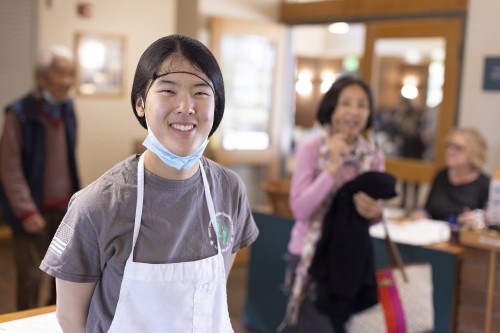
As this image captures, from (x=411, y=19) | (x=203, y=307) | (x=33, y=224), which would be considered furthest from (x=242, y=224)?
(x=411, y=19)

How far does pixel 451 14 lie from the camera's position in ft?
15.2

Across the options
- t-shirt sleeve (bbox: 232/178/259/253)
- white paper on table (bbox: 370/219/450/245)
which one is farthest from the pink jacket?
t-shirt sleeve (bbox: 232/178/259/253)

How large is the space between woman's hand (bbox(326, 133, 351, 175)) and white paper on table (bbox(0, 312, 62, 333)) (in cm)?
112

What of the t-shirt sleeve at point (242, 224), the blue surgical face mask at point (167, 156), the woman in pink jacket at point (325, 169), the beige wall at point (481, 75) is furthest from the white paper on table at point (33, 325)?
the beige wall at point (481, 75)

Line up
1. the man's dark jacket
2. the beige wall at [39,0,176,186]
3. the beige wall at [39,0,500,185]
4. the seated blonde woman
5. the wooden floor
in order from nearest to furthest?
the man's dark jacket < the seated blonde woman < the wooden floor < the beige wall at [39,0,500,185] < the beige wall at [39,0,176,186]

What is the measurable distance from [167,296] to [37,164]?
6.74 feet

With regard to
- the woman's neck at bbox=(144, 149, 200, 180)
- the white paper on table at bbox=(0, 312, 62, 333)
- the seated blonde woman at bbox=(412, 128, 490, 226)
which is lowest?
the white paper on table at bbox=(0, 312, 62, 333)

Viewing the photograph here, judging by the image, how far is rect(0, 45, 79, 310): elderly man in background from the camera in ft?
10.2

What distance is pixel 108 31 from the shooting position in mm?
6820

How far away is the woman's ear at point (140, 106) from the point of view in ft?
4.44

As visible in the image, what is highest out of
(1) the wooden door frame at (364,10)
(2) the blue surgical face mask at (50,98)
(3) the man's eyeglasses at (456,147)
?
(1) the wooden door frame at (364,10)

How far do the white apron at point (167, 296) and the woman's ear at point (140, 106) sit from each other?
4.3 inches

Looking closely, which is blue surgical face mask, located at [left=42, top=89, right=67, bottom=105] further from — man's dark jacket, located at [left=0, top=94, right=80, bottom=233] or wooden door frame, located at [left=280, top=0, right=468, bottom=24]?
wooden door frame, located at [left=280, top=0, right=468, bottom=24]

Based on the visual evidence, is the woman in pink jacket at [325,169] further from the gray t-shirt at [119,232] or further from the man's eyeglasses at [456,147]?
the man's eyeglasses at [456,147]
